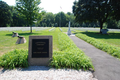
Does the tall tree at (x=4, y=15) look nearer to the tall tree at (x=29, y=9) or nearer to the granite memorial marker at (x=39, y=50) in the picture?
the tall tree at (x=29, y=9)

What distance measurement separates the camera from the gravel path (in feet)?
10.6

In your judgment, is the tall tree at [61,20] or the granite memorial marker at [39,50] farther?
the tall tree at [61,20]

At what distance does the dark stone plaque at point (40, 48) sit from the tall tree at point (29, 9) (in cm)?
1743

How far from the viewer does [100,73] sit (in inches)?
140

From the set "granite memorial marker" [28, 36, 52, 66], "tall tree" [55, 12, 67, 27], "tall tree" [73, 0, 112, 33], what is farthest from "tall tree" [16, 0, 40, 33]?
"tall tree" [55, 12, 67, 27]

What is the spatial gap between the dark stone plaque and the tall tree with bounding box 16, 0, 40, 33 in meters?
17.4

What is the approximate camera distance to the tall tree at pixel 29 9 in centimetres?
2027

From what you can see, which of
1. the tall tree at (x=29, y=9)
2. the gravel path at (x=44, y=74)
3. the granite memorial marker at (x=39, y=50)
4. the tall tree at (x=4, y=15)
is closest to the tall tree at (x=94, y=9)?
the tall tree at (x=29, y=9)

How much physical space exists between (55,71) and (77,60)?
1.03 metres

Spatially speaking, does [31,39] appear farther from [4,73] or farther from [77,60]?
[77,60]

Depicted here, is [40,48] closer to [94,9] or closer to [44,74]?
[44,74]

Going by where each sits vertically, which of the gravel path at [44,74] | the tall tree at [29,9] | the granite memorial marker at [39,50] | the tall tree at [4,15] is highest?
the tall tree at [4,15]

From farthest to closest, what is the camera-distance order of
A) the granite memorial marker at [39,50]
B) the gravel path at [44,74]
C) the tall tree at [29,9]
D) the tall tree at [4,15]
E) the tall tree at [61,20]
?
the tall tree at [61,20], the tall tree at [4,15], the tall tree at [29,9], the granite memorial marker at [39,50], the gravel path at [44,74]

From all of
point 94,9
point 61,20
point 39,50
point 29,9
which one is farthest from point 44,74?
point 61,20
